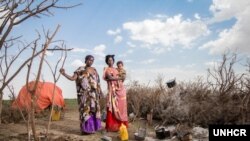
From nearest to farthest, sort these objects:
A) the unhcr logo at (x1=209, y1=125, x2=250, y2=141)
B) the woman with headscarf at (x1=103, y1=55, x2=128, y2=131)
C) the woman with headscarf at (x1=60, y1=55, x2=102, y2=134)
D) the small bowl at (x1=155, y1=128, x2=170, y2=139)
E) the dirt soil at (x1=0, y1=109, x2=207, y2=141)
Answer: the unhcr logo at (x1=209, y1=125, x2=250, y2=141)
the dirt soil at (x1=0, y1=109, x2=207, y2=141)
the woman with headscarf at (x1=60, y1=55, x2=102, y2=134)
the small bowl at (x1=155, y1=128, x2=170, y2=139)
the woman with headscarf at (x1=103, y1=55, x2=128, y2=131)

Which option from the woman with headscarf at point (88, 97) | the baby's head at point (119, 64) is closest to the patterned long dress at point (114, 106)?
the baby's head at point (119, 64)

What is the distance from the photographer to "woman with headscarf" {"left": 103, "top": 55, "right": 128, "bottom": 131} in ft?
35.6

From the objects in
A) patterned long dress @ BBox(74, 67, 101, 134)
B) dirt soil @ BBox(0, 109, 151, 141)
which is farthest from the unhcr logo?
patterned long dress @ BBox(74, 67, 101, 134)

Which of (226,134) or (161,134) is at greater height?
(226,134)

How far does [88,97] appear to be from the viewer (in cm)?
1029

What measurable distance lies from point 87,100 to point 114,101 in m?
0.94

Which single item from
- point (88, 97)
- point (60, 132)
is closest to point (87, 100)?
point (88, 97)

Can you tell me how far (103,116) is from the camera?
13.6m

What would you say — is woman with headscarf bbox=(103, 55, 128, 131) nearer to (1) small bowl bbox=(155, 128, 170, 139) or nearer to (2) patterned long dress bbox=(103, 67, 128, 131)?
(2) patterned long dress bbox=(103, 67, 128, 131)

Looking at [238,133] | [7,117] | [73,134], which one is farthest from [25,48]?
[7,117]

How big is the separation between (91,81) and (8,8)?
4.34 metres

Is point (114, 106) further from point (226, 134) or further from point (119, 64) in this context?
point (226, 134)

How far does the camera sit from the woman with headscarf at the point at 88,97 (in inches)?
400

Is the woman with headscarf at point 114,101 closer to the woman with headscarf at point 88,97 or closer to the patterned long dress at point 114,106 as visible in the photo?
the patterned long dress at point 114,106
